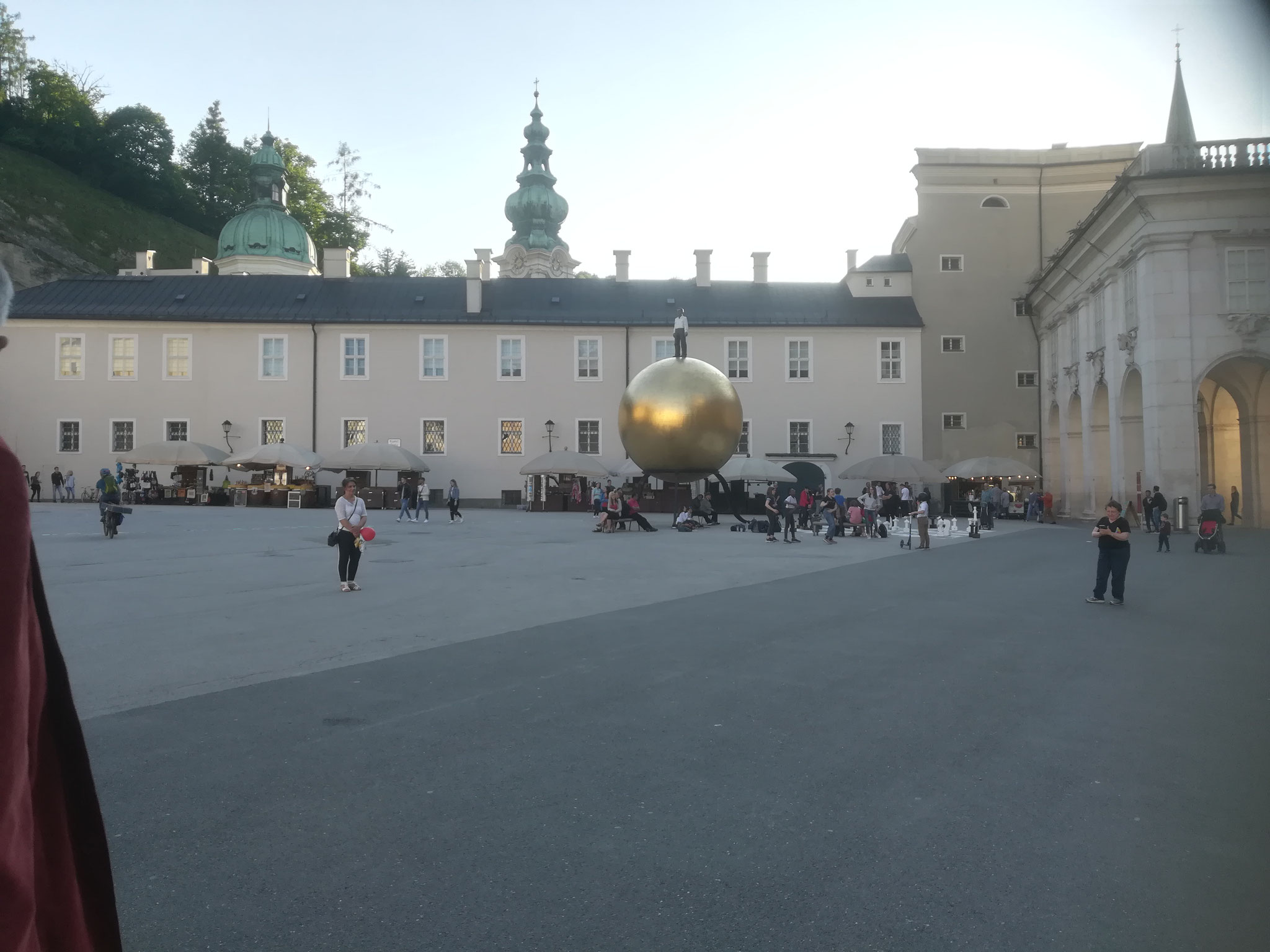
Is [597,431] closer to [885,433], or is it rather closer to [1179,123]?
[885,433]

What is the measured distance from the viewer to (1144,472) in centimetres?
2880

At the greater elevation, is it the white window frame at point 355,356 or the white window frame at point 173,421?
the white window frame at point 355,356

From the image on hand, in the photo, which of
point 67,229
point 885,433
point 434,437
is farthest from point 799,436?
point 67,229

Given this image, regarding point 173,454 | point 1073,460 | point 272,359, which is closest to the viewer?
point 1073,460

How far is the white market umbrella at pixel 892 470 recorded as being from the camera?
30.4m

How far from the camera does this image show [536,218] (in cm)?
7369

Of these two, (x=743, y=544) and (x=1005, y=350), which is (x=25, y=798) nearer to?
(x=743, y=544)

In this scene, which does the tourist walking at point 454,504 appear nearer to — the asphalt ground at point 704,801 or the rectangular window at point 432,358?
the rectangular window at point 432,358

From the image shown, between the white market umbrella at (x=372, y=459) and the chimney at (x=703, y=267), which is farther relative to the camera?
the chimney at (x=703, y=267)

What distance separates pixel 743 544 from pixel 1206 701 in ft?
50.8

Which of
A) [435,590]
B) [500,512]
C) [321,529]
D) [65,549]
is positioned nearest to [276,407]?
[500,512]

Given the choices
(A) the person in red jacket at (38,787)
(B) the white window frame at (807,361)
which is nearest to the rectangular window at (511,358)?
(B) the white window frame at (807,361)

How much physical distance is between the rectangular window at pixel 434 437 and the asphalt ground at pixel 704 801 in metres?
37.1

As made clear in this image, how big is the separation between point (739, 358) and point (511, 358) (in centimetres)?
1130
